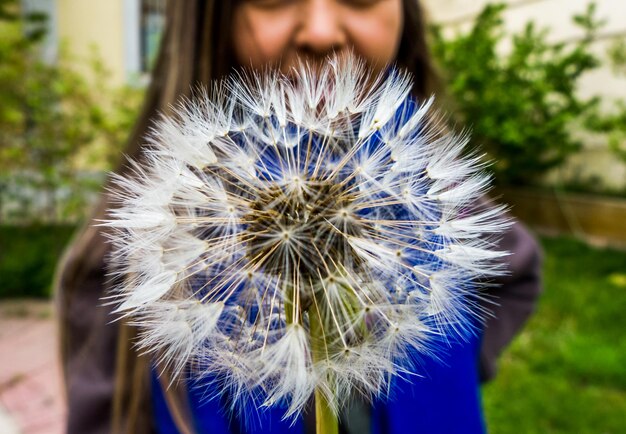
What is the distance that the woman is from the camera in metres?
1.36

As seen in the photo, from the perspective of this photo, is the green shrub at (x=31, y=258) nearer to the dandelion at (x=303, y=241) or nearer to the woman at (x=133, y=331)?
the woman at (x=133, y=331)

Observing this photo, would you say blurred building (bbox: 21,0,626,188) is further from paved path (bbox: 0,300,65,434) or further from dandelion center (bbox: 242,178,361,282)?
dandelion center (bbox: 242,178,361,282)

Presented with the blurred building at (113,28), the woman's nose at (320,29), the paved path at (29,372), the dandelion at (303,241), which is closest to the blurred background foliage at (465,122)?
the paved path at (29,372)

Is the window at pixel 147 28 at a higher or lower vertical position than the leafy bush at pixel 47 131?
higher

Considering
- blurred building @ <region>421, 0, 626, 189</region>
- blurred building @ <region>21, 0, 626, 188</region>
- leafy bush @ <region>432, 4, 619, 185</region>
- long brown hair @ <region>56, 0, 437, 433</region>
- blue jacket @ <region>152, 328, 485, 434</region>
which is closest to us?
blue jacket @ <region>152, 328, 485, 434</region>

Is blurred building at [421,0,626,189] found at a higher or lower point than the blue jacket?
higher

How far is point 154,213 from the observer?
81 centimetres

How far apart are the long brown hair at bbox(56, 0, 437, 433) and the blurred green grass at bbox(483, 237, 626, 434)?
2140 millimetres

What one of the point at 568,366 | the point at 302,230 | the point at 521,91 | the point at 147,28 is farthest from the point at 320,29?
the point at 147,28

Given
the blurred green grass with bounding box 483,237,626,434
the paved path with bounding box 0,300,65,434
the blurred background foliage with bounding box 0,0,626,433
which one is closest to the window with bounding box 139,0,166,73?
the blurred background foliage with bounding box 0,0,626,433

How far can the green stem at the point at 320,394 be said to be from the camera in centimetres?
66

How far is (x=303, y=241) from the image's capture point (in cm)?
68

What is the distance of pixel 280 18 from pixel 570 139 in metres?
5.97

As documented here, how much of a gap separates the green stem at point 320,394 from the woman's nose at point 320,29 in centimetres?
67
